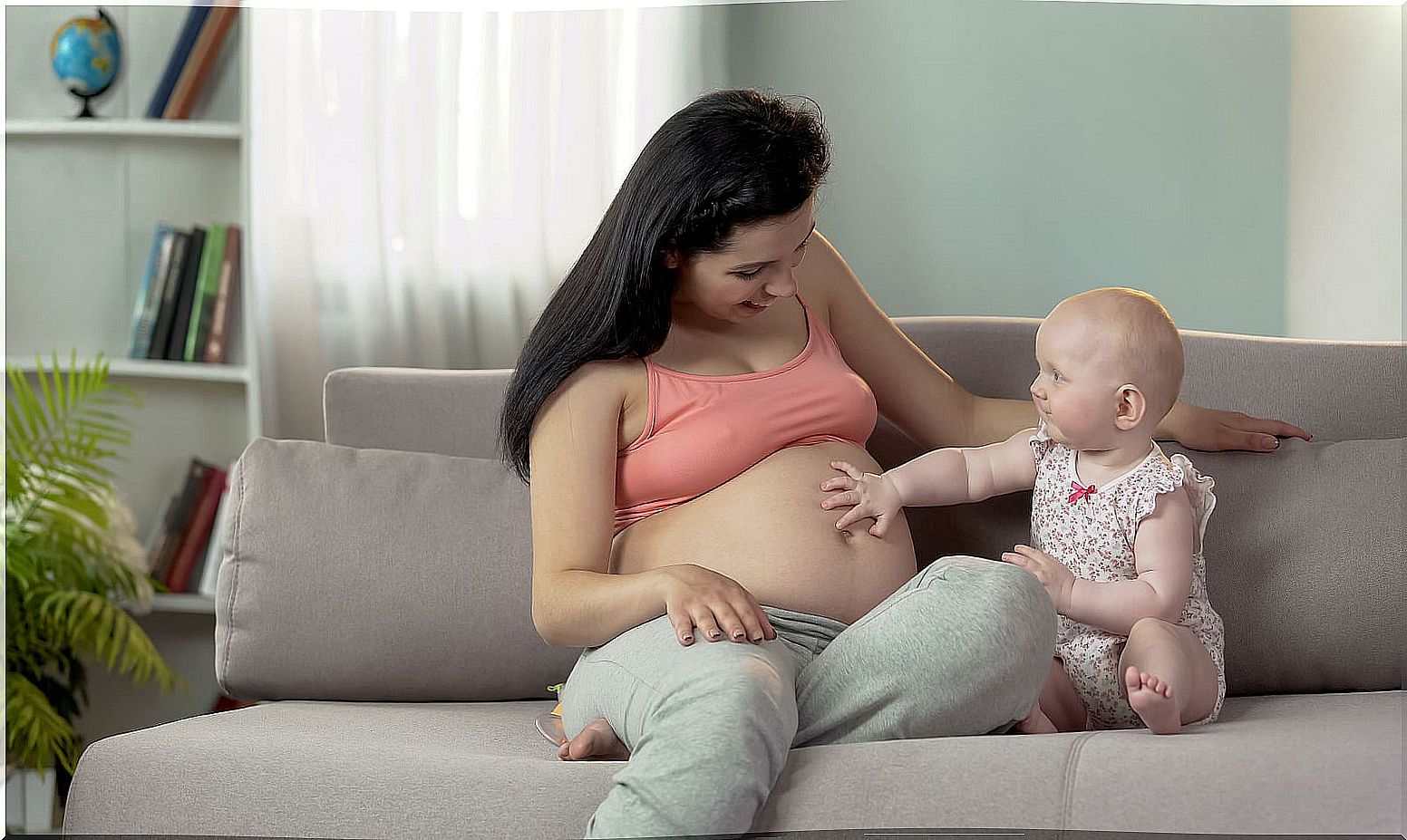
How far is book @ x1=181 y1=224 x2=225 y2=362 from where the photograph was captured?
102 inches

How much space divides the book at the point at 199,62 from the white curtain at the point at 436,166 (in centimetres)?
15

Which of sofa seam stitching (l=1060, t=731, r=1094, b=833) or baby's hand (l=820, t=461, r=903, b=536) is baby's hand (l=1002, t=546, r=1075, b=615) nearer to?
baby's hand (l=820, t=461, r=903, b=536)

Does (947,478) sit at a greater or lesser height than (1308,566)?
greater

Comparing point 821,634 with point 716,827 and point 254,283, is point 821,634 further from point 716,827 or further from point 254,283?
point 254,283

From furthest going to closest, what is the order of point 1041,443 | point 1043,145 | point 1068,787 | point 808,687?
point 1043,145, point 1041,443, point 808,687, point 1068,787

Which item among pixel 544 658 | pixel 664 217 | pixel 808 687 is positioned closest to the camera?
pixel 808 687

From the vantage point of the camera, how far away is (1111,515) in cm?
128

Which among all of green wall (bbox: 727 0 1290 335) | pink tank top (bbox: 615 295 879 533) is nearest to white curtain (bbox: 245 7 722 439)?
green wall (bbox: 727 0 1290 335)

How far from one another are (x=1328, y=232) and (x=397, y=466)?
1888 mm

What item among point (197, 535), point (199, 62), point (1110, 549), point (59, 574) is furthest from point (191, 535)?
point (1110, 549)

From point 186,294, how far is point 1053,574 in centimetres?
207

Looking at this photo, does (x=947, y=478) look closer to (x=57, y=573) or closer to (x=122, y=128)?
(x=57, y=573)

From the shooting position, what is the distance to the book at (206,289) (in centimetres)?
260

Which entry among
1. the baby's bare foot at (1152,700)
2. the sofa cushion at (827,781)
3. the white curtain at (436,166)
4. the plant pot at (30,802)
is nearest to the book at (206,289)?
the white curtain at (436,166)
